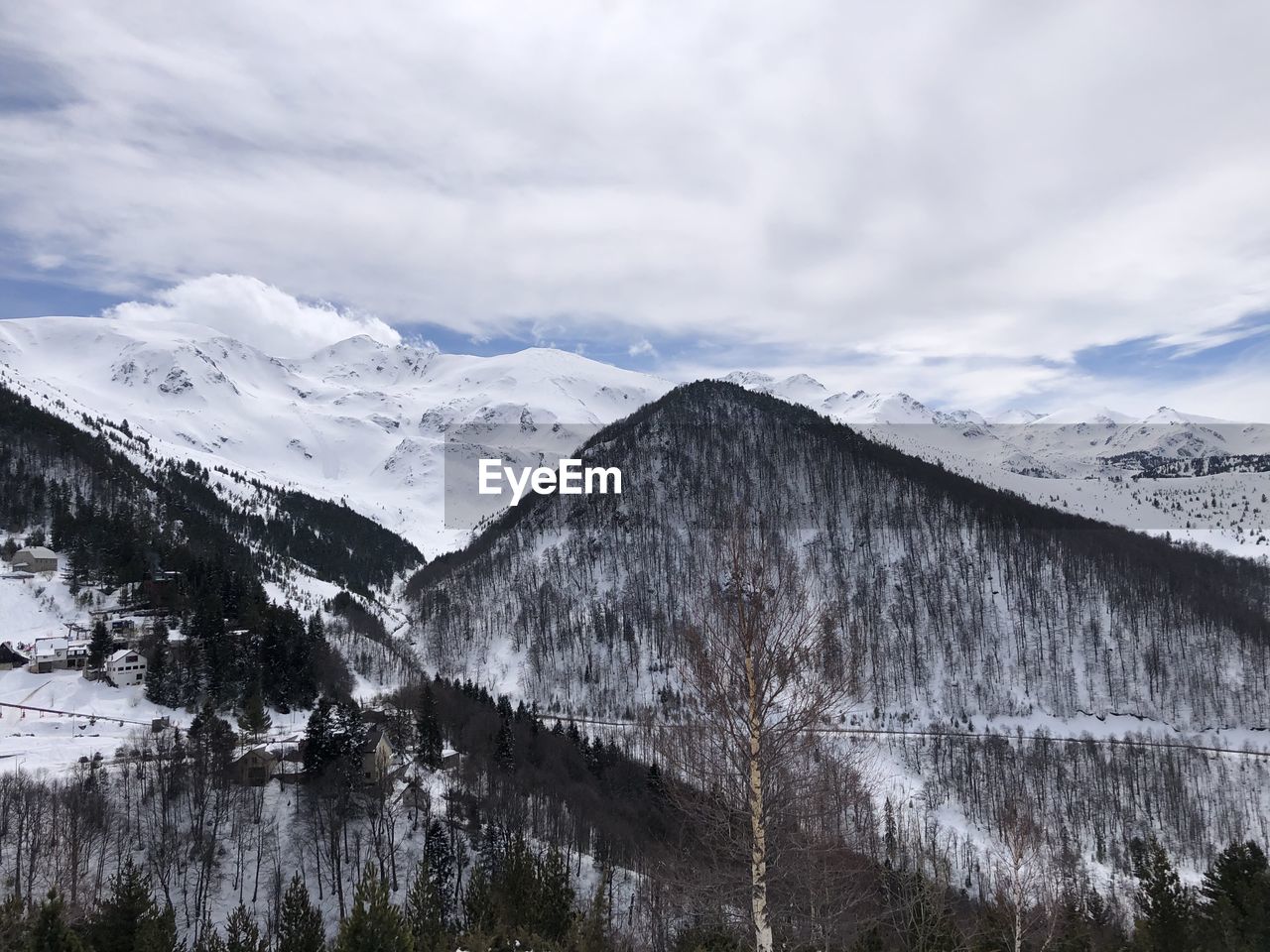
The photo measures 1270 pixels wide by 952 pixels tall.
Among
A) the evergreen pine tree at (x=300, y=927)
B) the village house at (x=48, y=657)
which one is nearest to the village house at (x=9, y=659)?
the village house at (x=48, y=657)

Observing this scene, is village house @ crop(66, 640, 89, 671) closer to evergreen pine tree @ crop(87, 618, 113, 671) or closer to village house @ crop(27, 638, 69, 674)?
village house @ crop(27, 638, 69, 674)

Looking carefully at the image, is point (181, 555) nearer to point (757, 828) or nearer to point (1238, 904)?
point (757, 828)

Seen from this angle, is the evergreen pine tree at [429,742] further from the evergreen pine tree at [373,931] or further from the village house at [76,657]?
the village house at [76,657]

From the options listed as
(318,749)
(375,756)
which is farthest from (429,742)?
(318,749)

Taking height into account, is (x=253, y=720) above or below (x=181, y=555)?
below

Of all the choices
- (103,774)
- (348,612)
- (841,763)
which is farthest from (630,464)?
(841,763)

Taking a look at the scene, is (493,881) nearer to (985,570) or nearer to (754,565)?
(754,565)
